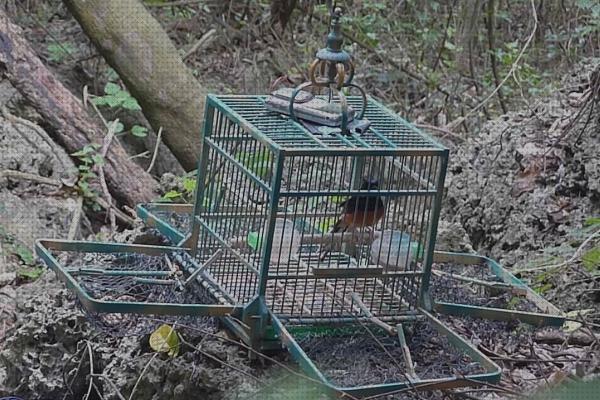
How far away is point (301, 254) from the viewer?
3086 millimetres

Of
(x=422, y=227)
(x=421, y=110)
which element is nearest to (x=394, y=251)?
(x=422, y=227)

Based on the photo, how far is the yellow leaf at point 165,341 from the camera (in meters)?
2.90

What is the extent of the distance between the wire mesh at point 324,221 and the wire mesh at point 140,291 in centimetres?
9

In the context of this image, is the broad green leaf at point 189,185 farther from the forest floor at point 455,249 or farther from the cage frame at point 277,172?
the cage frame at point 277,172

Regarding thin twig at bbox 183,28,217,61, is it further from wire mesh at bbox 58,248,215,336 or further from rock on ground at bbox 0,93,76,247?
wire mesh at bbox 58,248,215,336

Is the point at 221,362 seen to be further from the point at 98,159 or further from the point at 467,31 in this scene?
the point at 467,31

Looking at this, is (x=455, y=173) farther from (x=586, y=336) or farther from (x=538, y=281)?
(x=586, y=336)

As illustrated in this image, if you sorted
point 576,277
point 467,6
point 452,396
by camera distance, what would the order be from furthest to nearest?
point 467,6 → point 576,277 → point 452,396

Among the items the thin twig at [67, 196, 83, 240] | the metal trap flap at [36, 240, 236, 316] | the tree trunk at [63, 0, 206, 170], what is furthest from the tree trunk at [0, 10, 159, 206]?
the metal trap flap at [36, 240, 236, 316]

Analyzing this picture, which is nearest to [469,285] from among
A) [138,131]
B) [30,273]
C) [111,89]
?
[30,273]

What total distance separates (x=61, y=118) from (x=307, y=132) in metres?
3.07

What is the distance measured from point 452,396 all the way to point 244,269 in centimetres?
72

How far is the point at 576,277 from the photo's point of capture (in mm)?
3855

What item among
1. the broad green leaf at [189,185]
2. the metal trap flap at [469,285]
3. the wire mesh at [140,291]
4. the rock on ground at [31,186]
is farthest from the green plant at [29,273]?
the wire mesh at [140,291]
